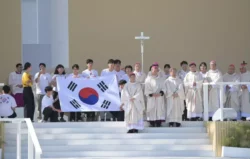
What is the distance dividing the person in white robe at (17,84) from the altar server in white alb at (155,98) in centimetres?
359

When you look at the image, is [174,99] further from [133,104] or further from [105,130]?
[105,130]

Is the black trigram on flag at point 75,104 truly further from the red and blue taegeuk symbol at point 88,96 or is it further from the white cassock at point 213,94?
the white cassock at point 213,94

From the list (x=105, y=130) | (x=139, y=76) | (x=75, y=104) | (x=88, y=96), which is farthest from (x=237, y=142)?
(x=75, y=104)

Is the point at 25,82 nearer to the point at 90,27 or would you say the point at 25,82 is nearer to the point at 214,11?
the point at 90,27

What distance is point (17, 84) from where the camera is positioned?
2339 cm

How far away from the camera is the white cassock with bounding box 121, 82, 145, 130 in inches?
818

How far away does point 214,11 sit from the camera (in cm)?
2722

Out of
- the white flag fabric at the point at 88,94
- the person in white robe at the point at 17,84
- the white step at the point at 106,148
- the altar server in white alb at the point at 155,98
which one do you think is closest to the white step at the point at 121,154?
the white step at the point at 106,148

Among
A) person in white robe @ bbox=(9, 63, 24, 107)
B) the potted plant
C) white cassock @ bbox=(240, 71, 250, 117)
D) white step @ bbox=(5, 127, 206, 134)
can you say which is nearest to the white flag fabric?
white step @ bbox=(5, 127, 206, 134)

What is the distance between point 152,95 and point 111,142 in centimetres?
157

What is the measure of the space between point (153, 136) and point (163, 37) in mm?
6811

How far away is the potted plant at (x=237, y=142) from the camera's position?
2005 cm

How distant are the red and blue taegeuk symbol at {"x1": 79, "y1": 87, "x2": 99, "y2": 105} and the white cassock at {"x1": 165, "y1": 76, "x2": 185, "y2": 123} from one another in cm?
164

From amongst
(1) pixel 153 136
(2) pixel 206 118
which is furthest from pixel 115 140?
(2) pixel 206 118
